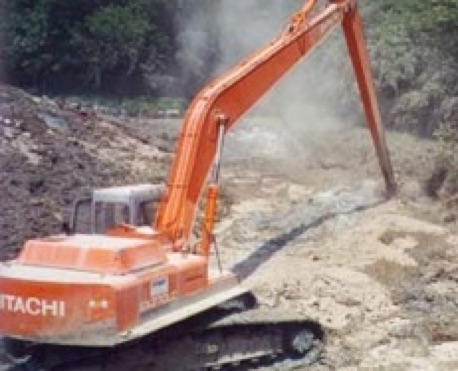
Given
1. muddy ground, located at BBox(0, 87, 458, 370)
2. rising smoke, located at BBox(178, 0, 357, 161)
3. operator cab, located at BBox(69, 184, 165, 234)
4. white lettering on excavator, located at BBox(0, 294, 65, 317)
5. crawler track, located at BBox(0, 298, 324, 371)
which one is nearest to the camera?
white lettering on excavator, located at BBox(0, 294, 65, 317)

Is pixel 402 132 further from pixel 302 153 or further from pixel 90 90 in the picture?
pixel 90 90

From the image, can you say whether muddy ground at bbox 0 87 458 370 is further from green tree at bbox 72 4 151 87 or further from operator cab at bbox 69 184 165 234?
green tree at bbox 72 4 151 87

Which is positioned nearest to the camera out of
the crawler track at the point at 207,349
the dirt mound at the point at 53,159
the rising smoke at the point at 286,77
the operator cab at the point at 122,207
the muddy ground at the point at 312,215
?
the crawler track at the point at 207,349

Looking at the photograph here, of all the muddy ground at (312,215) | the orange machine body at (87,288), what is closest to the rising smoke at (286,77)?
the muddy ground at (312,215)

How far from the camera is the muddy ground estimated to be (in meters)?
Answer: 10.1

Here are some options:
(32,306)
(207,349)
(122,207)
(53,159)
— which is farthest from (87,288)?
(53,159)

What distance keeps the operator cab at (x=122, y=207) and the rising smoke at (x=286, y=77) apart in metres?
9.25

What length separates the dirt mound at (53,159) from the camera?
1390 centimetres

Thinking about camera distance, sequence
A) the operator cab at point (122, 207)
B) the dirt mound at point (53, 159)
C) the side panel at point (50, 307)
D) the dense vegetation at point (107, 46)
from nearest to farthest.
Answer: the side panel at point (50, 307) → the operator cab at point (122, 207) → the dirt mound at point (53, 159) → the dense vegetation at point (107, 46)

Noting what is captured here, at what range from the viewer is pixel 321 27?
1262 centimetres

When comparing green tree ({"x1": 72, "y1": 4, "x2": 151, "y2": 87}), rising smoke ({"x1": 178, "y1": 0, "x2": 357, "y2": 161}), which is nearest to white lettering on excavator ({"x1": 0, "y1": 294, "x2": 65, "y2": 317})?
rising smoke ({"x1": 178, "y1": 0, "x2": 357, "y2": 161})

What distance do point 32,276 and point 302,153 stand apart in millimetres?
13230

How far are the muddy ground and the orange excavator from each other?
1215mm

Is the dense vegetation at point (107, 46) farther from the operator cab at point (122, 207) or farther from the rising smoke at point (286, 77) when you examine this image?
the operator cab at point (122, 207)
